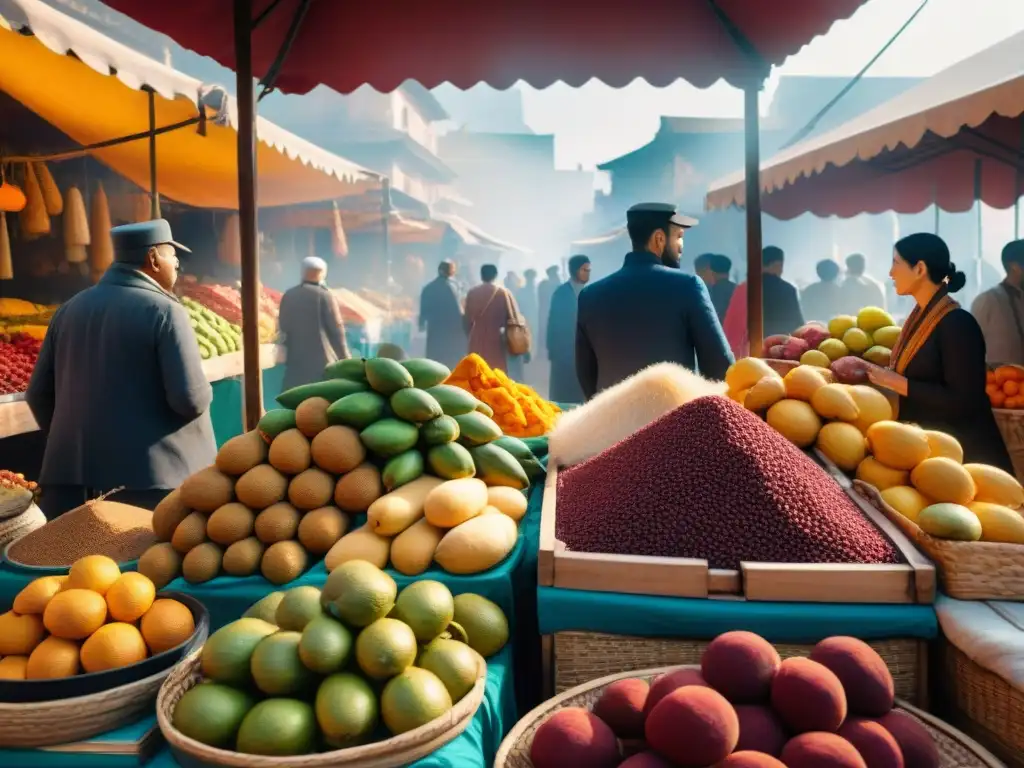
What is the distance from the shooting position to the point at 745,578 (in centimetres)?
155

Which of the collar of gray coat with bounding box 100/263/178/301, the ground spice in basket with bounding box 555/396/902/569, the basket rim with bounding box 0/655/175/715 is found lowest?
the basket rim with bounding box 0/655/175/715

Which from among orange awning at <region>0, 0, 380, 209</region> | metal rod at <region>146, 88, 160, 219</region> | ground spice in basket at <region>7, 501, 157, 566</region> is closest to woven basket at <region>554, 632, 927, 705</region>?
ground spice in basket at <region>7, 501, 157, 566</region>

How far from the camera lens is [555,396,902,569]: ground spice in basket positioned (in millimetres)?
1627

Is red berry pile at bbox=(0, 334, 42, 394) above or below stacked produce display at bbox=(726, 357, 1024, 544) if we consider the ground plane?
above

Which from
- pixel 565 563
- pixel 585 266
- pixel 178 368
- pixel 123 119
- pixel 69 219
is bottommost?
pixel 565 563

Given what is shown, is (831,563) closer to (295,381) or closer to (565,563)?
(565,563)

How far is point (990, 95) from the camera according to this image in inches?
157

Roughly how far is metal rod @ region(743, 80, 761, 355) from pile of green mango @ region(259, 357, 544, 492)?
6.24ft

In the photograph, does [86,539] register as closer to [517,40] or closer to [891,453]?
[891,453]

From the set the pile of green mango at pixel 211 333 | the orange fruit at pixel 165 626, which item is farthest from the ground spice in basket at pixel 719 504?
the pile of green mango at pixel 211 333

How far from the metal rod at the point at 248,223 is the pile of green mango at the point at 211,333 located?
9.24ft

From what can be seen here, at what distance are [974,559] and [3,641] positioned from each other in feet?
6.13

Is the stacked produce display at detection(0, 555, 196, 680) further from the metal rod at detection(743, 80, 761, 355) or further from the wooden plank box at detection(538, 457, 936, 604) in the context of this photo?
the metal rod at detection(743, 80, 761, 355)

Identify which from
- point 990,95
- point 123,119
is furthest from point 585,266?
point 123,119
